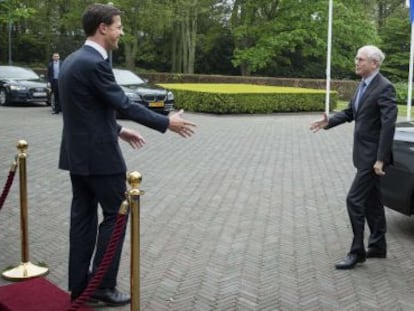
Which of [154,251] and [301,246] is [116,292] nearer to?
[154,251]

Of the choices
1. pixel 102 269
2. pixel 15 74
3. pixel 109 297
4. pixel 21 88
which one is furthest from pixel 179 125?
pixel 15 74

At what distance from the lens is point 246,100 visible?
67.7 feet

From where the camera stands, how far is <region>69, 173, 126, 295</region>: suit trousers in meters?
4.03

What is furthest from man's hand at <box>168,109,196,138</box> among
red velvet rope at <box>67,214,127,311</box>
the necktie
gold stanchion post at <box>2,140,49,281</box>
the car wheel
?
the car wheel

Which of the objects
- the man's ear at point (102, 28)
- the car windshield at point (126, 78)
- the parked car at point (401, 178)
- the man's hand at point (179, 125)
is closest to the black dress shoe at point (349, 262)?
the parked car at point (401, 178)

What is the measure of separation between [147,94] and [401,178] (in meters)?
13.2

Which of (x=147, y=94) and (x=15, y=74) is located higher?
(x=15, y=74)

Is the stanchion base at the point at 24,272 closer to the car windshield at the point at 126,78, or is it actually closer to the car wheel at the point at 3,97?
the car windshield at the point at 126,78

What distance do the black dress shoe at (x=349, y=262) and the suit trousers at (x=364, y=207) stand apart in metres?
0.04

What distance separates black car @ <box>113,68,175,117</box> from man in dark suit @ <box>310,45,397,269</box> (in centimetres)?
1316

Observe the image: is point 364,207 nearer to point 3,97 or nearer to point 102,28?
point 102,28

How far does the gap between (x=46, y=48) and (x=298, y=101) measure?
2510 centimetres

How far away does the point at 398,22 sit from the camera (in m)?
41.7

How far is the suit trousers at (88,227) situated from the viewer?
4.03m
